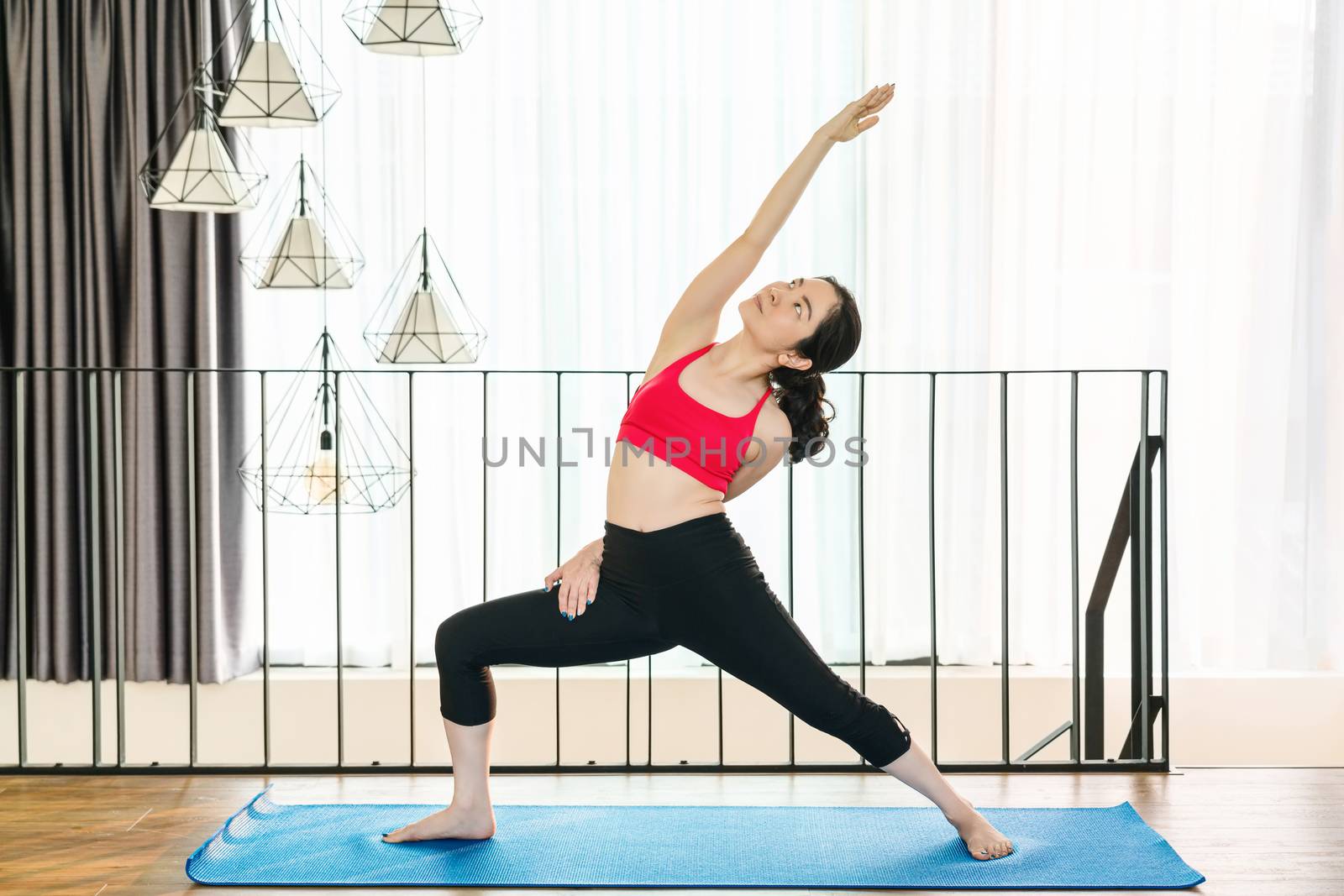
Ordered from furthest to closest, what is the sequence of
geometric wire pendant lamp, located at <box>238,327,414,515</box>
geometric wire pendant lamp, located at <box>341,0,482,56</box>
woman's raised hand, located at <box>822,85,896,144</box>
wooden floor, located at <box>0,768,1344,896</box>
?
geometric wire pendant lamp, located at <box>238,327,414,515</box> < geometric wire pendant lamp, located at <box>341,0,482,56</box> < wooden floor, located at <box>0,768,1344,896</box> < woman's raised hand, located at <box>822,85,896,144</box>

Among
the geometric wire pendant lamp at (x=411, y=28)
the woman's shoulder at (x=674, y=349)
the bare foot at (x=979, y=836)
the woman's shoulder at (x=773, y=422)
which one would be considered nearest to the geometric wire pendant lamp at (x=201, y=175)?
the geometric wire pendant lamp at (x=411, y=28)

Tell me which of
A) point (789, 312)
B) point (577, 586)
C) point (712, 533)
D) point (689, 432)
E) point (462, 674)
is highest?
point (789, 312)

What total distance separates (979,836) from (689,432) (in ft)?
3.10

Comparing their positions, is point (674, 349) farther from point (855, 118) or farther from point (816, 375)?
point (855, 118)

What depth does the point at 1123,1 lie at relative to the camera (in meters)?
4.28

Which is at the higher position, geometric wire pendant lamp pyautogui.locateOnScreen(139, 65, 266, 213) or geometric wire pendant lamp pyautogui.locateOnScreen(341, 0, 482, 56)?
geometric wire pendant lamp pyautogui.locateOnScreen(341, 0, 482, 56)

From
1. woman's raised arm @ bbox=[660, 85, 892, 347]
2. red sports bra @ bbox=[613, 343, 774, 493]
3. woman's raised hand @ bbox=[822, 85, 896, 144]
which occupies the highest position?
woman's raised hand @ bbox=[822, 85, 896, 144]

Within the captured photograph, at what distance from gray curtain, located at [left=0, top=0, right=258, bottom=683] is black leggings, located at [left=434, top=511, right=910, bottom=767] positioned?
2357 mm

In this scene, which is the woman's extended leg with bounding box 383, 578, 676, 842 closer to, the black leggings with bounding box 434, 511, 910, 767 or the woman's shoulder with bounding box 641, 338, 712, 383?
the black leggings with bounding box 434, 511, 910, 767

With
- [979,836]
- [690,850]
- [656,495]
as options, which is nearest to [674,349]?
[656,495]

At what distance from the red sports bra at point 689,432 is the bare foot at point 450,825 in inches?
30.0

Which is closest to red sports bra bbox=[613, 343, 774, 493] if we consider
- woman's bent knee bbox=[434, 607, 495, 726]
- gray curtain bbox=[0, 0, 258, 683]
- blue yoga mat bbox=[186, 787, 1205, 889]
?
woman's bent knee bbox=[434, 607, 495, 726]

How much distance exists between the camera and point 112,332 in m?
4.11

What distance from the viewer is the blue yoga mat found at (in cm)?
208
